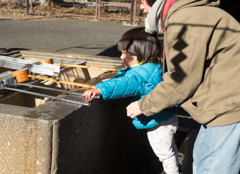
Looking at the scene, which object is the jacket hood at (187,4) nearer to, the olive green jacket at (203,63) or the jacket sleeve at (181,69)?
the olive green jacket at (203,63)

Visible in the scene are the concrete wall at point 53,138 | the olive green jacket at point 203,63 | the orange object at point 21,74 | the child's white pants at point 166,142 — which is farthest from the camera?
the orange object at point 21,74

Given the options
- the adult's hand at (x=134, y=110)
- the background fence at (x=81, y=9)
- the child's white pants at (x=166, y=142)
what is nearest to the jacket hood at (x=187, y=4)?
the adult's hand at (x=134, y=110)

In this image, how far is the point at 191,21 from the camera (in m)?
1.25

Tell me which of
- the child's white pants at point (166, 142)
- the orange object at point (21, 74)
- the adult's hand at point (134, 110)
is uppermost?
the orange object at point (21, 74)

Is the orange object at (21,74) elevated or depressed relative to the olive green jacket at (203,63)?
depressed

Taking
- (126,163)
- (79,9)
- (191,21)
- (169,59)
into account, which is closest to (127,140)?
(126,163)

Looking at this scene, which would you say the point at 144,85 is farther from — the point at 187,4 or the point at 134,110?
the point at 187,4

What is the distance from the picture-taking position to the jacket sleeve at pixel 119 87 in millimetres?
1750

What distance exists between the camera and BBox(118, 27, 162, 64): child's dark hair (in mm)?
1917

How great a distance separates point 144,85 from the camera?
188cm

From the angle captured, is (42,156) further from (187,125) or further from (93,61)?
(187,125)

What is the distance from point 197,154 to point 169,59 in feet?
2.12

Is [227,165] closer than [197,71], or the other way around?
Answer: [197,71]

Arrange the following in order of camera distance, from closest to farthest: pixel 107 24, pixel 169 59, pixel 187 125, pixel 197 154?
pixel 169 59 → pixel 197 154 → pixel 187 125 → pixel 107 24
